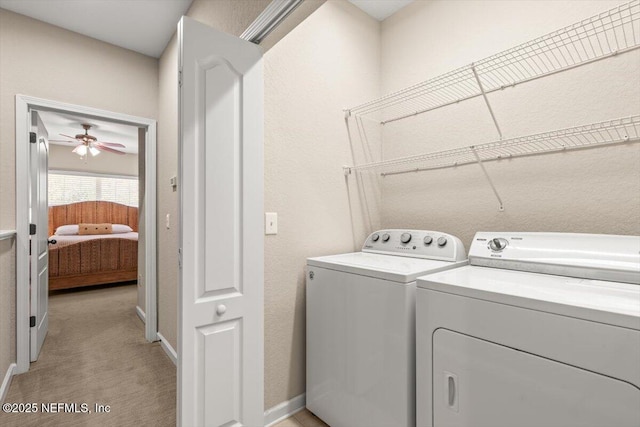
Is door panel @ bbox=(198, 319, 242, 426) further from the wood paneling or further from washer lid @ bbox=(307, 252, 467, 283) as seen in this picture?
the wood paneling

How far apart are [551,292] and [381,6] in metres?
2.15

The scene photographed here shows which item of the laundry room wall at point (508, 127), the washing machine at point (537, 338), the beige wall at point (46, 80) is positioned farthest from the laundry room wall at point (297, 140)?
the beige wall at point (46, 80)

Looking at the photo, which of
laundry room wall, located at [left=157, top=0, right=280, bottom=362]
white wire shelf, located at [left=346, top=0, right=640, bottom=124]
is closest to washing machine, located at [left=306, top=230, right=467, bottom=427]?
white wire shelf, located at [left=346, top=0, right=640, bottom=124]

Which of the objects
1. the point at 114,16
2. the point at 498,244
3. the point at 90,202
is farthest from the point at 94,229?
the point at 498,244

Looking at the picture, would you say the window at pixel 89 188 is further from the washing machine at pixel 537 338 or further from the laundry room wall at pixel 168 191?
the washing machine at pixel 537 338

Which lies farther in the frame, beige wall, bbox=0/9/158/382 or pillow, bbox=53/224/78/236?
pillow, bbox=53/224/78/236

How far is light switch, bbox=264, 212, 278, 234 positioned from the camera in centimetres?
168

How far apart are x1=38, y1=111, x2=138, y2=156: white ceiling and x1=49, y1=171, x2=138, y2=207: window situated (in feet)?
2.09

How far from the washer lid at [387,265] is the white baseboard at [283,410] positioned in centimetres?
83

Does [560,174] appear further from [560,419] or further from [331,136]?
[331,136]

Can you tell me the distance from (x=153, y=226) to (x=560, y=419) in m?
3.12

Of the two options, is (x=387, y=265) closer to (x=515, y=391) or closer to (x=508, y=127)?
(x=515, y=391)

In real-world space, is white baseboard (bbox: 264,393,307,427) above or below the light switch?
below

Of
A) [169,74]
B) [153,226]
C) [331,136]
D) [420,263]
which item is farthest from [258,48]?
[153,226]
